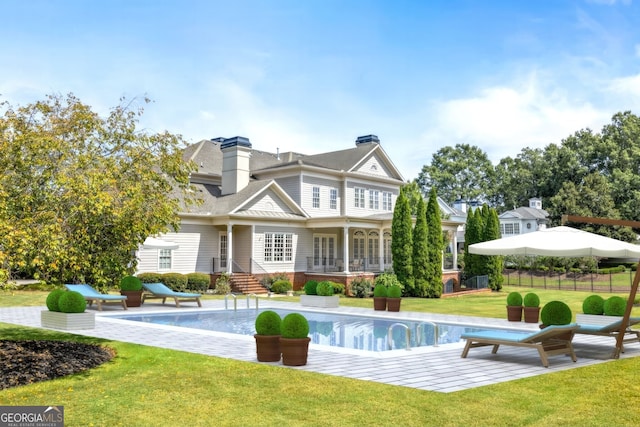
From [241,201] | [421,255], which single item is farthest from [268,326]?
[241,201]

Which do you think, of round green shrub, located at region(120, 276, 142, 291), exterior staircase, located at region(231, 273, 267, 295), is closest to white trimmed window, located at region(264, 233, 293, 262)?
exterior staircase, located at region(231, 273, 267, 295)

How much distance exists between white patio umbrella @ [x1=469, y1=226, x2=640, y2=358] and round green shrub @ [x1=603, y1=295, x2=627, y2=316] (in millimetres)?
2091

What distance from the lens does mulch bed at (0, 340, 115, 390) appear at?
8.62 metres

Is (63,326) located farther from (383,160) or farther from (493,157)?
(493,157)

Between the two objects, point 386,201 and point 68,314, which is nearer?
point 68,314

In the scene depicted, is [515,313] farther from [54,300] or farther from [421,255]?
[421,255]

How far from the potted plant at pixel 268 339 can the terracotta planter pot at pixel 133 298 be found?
1227cm

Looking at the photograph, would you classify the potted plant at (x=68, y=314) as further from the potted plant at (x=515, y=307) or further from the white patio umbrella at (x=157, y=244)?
the potted plant at (x=515, y=307)

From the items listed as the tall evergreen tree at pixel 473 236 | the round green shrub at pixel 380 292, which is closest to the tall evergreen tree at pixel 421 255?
the tall evergreen tree at pixel 473 236

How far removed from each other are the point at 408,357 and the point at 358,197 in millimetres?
26317

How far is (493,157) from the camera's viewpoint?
274 feet

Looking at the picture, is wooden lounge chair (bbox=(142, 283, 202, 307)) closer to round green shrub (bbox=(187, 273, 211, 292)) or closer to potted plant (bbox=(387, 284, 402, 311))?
round green shrub (bbox=(187, 273, 211, 292))

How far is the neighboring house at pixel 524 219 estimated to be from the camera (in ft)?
210

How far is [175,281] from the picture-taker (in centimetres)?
2811
